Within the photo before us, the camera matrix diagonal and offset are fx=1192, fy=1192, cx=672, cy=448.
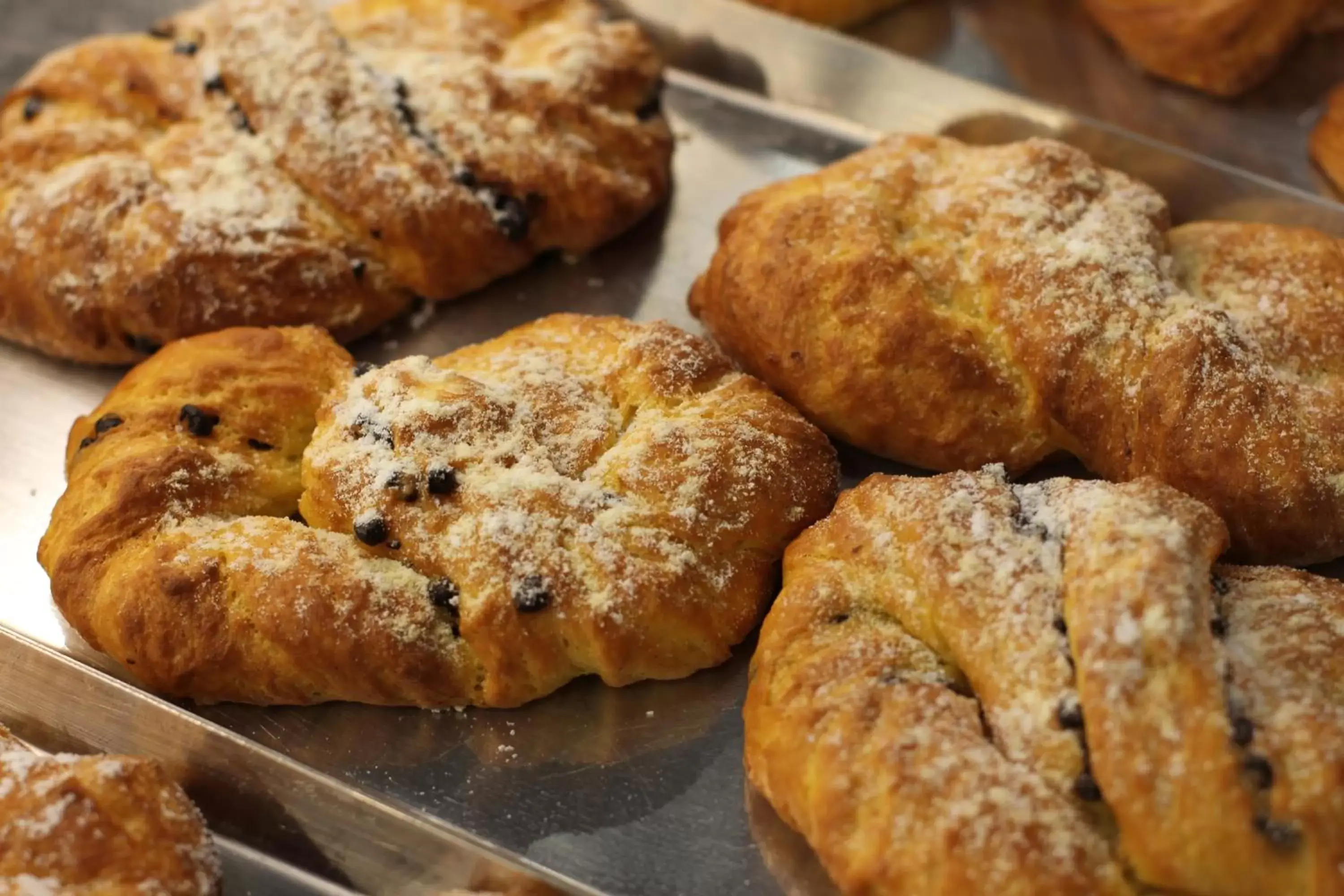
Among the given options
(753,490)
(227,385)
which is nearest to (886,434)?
(753,490)

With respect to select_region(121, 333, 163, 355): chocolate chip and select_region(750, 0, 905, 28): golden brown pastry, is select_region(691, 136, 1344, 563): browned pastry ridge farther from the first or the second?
select_region(121, 333, 163, 355): chocolate chip

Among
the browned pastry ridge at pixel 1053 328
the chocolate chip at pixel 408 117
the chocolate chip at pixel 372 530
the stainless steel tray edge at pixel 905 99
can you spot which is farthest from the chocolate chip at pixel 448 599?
the stainless steel tray edge at pixel 905 99

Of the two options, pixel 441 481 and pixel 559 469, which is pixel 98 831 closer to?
pixel 441 481

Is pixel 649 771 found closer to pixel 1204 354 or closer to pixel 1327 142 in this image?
pixel 1204 354

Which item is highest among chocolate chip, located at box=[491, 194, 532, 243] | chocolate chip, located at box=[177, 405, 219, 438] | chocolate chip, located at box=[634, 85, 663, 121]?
chocolate chip, located at box=[634, 85, 663, 121]

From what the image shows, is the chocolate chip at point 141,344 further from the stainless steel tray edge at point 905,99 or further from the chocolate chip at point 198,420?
the stainless steel tray edge at point 905,99

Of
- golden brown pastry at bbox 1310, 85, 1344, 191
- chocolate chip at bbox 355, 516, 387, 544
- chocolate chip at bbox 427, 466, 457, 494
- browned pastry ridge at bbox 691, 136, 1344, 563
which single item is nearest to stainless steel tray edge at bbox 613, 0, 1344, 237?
golden brown pastry at bbox 1310, 85, 1344, 191
